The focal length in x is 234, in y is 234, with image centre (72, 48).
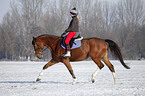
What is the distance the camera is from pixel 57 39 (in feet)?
30.1

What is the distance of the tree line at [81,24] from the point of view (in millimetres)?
50906

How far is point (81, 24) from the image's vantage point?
184ft

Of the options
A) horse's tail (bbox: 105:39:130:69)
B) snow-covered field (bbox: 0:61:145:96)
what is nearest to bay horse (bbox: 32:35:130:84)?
horse's tail (bbox: 105:39:130:69)

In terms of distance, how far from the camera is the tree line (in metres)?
50.9

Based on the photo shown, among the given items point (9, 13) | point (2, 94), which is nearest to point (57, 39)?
point (2, 94)

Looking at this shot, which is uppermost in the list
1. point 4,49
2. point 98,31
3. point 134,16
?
point 134,16

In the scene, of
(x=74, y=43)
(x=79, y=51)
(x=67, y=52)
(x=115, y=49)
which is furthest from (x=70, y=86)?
(x=115, y=49)

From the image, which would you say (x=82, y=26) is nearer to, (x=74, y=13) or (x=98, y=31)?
(x=98, y=31)

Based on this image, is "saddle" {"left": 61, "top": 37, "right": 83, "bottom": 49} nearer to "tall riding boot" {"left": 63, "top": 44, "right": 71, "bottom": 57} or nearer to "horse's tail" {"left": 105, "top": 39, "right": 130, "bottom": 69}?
"tall riding boot" {"left": 63, "top": 44, "right": 71, "bottom": 57}

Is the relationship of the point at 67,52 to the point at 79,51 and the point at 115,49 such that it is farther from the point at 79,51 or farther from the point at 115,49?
the point at 115,49

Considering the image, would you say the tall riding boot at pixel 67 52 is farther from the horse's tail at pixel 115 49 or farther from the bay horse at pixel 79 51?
the horse's tail at pixel 115 49

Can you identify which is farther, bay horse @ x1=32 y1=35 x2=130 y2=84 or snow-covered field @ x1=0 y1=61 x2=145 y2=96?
bay horse @ x1=32 y1=35 x2=130 y2=84

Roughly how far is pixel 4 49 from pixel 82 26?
62.7ft

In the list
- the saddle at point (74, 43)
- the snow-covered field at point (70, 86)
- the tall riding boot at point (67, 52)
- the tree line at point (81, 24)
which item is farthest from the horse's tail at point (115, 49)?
the tree line at point (81, 24)
